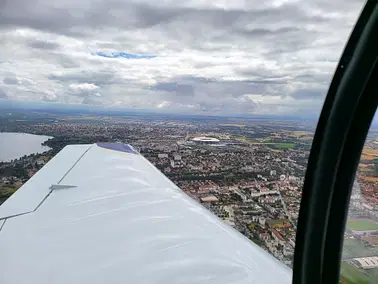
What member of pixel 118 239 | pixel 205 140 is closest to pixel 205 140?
pixel 205 140

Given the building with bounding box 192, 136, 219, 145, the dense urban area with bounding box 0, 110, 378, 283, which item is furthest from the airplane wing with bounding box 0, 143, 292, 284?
the building with bounding box 192, 136, 219, 145

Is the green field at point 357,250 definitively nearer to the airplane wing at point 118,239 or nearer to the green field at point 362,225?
the green field at point 362,225

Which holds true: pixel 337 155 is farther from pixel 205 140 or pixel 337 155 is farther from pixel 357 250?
pixel 205 140

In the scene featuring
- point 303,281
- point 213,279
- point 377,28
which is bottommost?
point 213,279

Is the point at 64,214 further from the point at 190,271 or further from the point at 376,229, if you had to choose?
the point at 376,229

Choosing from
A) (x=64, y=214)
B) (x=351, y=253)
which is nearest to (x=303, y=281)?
(x=351, y=253)

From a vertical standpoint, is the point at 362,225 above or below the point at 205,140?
above

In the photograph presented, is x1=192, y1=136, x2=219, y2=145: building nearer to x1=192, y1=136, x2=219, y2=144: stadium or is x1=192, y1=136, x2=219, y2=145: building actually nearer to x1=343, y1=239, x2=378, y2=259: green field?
x1=192, y1=136, x2=219, y2=144: stadium
